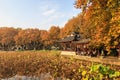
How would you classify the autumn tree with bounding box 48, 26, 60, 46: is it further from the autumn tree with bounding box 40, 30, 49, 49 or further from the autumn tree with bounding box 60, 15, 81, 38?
the autumn tree with bounding box 60, 15, 81, 38

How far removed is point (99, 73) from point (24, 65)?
57.5 feet

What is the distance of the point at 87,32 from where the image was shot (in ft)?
231

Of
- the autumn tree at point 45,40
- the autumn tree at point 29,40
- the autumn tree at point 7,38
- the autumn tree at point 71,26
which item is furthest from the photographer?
the autumn tree at point 7,38

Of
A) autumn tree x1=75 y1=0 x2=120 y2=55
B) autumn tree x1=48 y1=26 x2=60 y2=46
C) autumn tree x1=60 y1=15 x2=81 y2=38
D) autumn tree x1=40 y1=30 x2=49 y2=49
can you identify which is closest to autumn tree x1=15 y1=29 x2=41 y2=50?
autumn tree x1=40 y1=30 x2=49 y2=49

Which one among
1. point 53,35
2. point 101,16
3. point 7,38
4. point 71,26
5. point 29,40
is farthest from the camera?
point 7,38

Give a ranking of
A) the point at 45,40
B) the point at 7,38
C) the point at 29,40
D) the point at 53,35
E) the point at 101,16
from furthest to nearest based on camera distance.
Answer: the point at 7,38
the point at 29,40
the point at 53,35
the point at 45,40
the point at 101,16

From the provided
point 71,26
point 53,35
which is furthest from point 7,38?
point 71,26

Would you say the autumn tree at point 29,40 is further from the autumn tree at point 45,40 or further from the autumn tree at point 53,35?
the autumn tree at point 53,35

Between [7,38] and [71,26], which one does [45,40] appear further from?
[7,38]

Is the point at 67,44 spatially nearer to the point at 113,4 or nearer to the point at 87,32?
the point at 87,32

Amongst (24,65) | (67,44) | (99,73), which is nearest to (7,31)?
(67,44)

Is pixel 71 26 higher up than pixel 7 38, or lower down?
higher up

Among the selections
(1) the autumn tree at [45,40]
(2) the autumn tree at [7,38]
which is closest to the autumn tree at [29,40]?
(1) the autumn tree at [45,40]

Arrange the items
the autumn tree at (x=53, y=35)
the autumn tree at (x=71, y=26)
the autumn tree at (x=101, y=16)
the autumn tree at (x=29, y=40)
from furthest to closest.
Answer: the autumn tree at (x=29, y=40), the autumn tree at (x=53, y=35), the autumn tree at (x=71, y=26), the autumn tree at (x=101, y=16)
